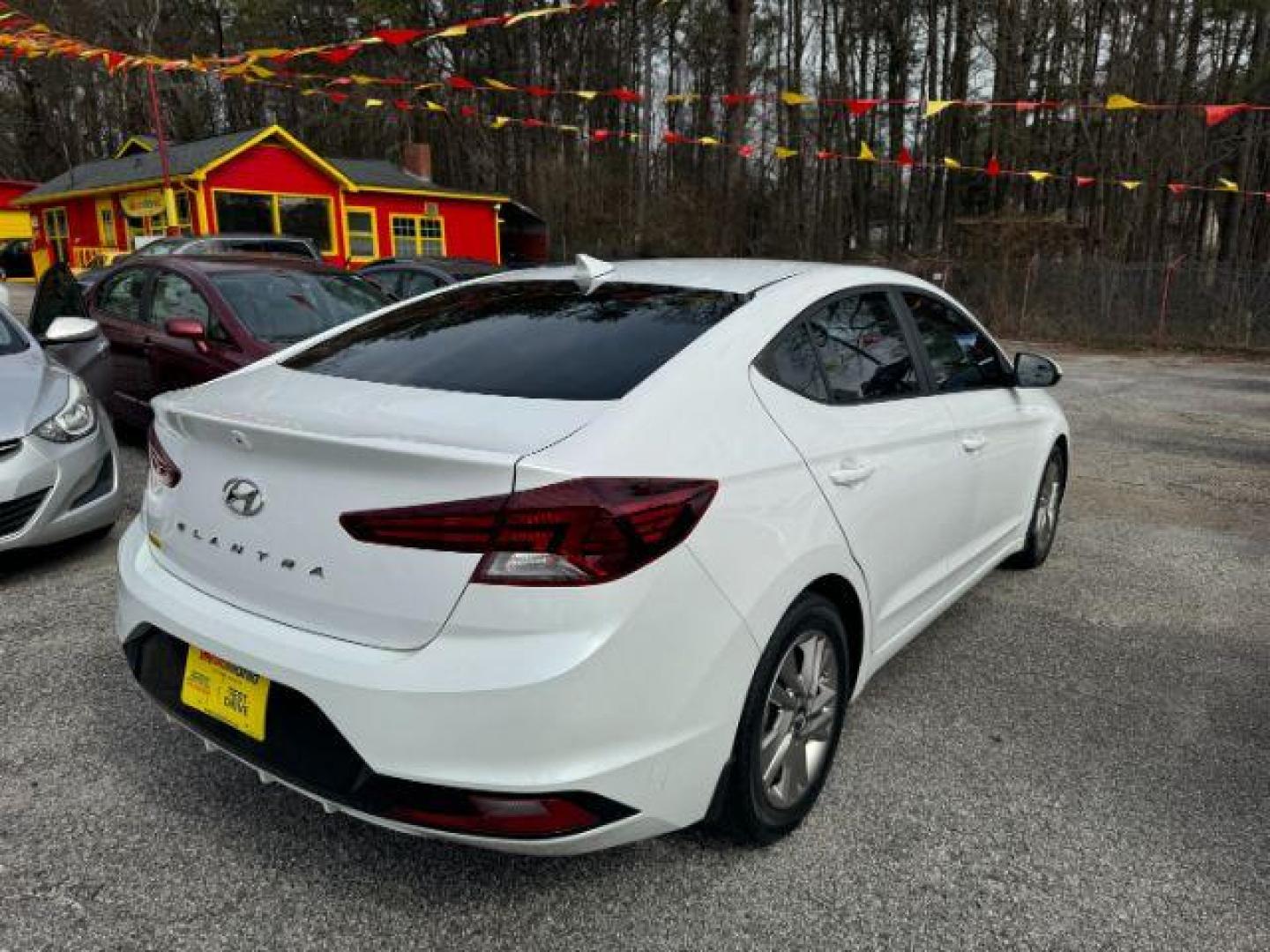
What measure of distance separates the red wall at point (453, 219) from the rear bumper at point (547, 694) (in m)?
28.4

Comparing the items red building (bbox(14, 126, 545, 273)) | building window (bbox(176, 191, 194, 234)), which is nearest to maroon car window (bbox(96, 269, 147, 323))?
red building (bbox(14, 126, 545, 273))

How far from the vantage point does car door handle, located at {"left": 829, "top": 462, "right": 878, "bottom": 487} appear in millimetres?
2484

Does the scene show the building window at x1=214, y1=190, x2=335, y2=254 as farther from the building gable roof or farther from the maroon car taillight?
the maroon car taillight

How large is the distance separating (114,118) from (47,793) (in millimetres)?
48810

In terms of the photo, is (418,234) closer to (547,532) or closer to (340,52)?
(340,52)

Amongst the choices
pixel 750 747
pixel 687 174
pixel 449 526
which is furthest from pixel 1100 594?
pixel 687 174

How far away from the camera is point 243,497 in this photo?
216 cm

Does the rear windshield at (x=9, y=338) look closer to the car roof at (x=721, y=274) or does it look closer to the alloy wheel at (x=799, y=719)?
the car roof at (x=721, y=274)

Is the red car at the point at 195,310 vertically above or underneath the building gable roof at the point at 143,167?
underneath

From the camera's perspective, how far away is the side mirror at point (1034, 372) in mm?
3938

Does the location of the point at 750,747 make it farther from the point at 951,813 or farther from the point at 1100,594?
the point at 1100,594

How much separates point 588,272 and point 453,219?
96.7ft

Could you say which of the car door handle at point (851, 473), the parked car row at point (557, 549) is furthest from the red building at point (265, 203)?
the car door handle at point (851, 473)

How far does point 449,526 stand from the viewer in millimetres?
1859
